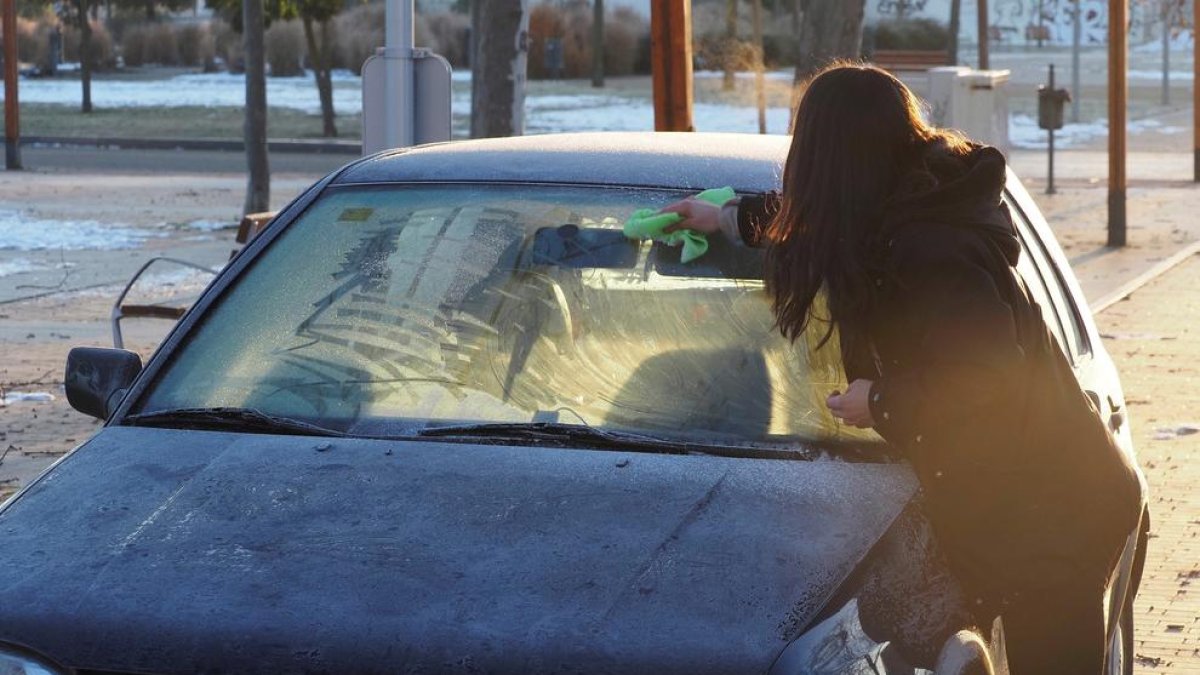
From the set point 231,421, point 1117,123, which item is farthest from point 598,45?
point 231,421

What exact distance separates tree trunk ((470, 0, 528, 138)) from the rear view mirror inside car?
9.27m

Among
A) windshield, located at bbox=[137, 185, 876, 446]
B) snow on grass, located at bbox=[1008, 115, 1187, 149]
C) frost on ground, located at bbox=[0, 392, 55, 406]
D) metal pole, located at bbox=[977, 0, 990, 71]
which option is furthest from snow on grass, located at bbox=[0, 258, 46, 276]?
metal pole, located at bbox=[977, 0, 990, 71]

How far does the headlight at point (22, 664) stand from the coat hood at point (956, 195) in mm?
1494

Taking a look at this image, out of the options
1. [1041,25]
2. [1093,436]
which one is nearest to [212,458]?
[1093,436]

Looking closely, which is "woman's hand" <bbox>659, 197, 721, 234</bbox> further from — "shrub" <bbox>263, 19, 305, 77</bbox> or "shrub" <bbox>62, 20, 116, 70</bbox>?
"shrub" <bbox>62, 20, 116, 70</bbox>

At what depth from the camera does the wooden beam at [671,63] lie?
11367 millimetres

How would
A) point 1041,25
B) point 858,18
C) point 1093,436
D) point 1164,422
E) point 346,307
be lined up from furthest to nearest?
point 1041,25
point 858,18
point 1164,422
point 346,307
point 1093,436

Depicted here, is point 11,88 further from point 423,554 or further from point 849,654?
point 849,654

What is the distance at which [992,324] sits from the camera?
321cm

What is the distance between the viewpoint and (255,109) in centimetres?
1864

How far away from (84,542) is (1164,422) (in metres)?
6.94

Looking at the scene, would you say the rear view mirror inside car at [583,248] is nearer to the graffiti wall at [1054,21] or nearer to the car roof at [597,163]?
the car roof at [597,163]

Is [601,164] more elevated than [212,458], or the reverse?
[601,164]

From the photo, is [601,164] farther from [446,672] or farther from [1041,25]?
[1041,25]
